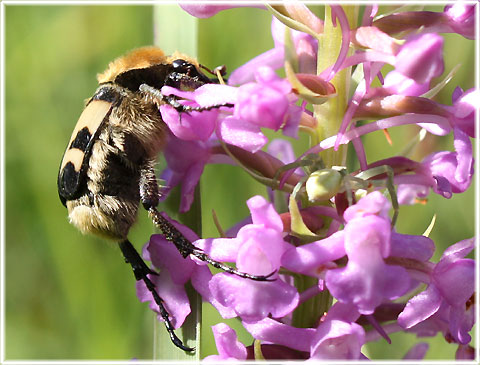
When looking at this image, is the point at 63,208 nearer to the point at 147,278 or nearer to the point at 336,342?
the point at 147,278

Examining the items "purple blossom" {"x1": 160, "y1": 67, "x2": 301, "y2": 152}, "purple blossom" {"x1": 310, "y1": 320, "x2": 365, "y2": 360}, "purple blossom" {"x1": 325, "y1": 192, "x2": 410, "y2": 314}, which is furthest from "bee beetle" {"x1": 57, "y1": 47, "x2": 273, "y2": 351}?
"purple blossom" {"x1": 325, "y1": 192, "x2": 410, "y2": 314}

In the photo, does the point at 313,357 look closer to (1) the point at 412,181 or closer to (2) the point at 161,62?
(1) the point at 412,181

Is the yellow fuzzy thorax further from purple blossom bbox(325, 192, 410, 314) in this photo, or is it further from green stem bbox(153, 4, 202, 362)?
purple blossom bbox(325, 192, 410, 314)

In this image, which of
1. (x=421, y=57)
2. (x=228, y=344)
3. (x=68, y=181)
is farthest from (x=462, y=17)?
(x=68, y=181)

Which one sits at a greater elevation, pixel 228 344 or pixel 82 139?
pixel 82 139

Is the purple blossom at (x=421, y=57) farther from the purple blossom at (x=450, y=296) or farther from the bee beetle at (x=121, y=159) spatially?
the bee beetle at (x=121, y=159)

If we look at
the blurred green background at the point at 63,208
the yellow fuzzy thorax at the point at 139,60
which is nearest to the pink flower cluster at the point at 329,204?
the yellow fuzzy thorax at the point at 139,60

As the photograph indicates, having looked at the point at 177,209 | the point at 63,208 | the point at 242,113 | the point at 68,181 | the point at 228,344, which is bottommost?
the point at 63,208
